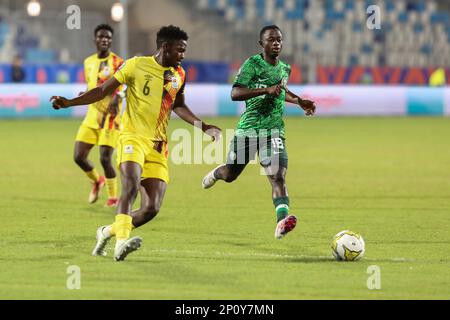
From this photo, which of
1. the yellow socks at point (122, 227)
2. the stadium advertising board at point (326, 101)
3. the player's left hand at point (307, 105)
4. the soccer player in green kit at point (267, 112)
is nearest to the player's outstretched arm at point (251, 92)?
the soccer player in green kit at point (267, 112)

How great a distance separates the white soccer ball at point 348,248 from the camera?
9734 mm

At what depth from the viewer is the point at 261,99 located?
11.4 metres

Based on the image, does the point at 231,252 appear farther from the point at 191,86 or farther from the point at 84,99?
the point at 191,86

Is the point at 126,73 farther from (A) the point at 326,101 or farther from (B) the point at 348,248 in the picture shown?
(A) the point at 326,101

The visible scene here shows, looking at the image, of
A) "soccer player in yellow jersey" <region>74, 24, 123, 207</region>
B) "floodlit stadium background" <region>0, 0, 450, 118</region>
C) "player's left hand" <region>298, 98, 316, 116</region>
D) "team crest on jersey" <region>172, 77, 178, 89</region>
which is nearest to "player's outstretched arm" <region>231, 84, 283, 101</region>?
"player's left hand" <region>298, 98, 316, 116</region>

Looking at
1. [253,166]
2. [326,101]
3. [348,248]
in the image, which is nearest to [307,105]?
[348,248]

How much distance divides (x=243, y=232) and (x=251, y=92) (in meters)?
1.95

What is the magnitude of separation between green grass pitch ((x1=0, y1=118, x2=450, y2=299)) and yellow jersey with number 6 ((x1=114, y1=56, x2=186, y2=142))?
4.24ft

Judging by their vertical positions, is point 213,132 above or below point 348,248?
above

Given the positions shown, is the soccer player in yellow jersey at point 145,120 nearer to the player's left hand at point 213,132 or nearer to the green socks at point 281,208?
the player's left hand at point 213,132

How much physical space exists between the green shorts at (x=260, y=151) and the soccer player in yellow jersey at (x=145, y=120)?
144 centimetres

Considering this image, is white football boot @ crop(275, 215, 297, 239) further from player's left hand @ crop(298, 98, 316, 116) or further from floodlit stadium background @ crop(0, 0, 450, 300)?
player's left hand @ crop(298, 98, 316, 116)
